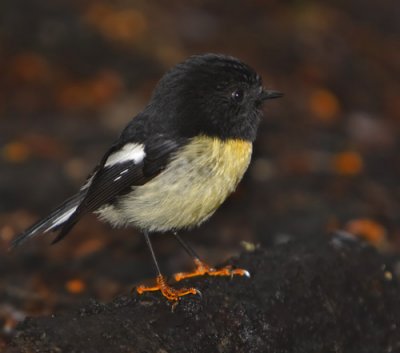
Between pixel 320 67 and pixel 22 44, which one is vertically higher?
pixel 22 44

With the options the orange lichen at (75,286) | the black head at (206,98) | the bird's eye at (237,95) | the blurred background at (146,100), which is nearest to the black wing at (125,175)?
the black head at (206,98)

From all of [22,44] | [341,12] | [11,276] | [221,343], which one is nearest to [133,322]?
[221,343]

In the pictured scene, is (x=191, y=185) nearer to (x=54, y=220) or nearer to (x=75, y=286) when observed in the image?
(x=54, y=220)

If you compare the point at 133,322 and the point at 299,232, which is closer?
the point at 133,322

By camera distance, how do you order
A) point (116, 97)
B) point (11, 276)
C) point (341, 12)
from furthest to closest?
1. point (341, 12)
2. point (116, 97)
3. point (11, 276)

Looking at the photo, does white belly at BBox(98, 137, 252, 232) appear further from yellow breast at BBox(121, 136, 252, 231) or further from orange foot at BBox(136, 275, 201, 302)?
orange foot at BBox(136, 275, 201, 302)

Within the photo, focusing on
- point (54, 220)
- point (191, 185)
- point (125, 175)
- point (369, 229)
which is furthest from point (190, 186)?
point (369, 229)

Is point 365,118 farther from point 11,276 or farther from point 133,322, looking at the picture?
point 133,322
